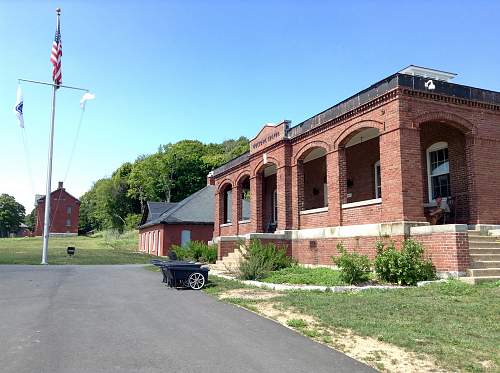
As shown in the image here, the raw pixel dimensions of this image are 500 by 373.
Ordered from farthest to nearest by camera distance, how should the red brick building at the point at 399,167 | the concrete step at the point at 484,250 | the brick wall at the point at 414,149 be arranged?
the brick wall at the point at 414,149 → the red brick building at the point at 399,167 → the concrete step at the point at 484,250

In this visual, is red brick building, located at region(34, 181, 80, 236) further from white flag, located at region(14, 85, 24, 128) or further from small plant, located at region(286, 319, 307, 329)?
small plant, located at region(286, 319, 307, 329)

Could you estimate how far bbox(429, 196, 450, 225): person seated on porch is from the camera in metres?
14.5

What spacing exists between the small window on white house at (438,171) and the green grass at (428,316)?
5.81m

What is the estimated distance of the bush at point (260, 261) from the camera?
1561 centimetres

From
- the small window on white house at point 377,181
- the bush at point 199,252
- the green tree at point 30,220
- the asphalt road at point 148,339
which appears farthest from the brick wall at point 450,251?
the green tree at point 30,220

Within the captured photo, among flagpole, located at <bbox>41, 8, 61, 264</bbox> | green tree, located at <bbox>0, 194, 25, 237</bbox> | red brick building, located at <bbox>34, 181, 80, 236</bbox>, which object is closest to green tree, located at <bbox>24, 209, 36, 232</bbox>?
green tree, located at <bbox>0, 194, 25, 237</bbox>

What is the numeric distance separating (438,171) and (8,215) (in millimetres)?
121693

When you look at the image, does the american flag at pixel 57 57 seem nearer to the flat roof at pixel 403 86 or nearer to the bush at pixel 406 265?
the flat roof at pixel 403 86

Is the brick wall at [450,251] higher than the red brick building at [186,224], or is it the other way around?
the red brick building at [186,224]

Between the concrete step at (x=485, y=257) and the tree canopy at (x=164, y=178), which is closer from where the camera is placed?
the concrete step at (x=485, y=257)

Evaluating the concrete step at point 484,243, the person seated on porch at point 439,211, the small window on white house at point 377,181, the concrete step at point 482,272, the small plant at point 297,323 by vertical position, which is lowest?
the small plant at point 297,323

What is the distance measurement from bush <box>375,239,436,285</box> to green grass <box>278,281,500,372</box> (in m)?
0.78

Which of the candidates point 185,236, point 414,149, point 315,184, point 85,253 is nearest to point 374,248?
point 414,149

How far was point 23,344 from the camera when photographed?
6.89 metres
